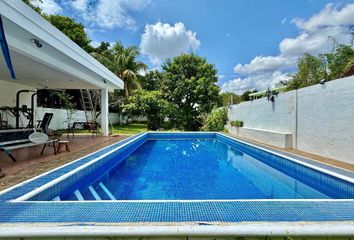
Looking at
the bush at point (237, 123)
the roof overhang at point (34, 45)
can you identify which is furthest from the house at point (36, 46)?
the bush at point (237, 123)

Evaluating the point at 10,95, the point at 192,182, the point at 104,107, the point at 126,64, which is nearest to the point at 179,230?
the point at 192,182

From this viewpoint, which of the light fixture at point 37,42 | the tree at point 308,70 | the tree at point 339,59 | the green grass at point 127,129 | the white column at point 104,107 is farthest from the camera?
the green grass at point 127,129

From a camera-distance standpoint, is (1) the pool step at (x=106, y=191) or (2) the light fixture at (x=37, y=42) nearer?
(1) the pool step at (x=106, y=191)

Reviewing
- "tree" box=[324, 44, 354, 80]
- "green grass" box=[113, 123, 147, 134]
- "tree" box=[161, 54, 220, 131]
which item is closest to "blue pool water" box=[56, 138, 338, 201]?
"tree" box=[324, 44, 354, 80]

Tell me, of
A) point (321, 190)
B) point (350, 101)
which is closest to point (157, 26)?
point (350, 101)

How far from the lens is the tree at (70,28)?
70.9 feet

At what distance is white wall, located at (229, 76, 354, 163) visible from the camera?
594cm

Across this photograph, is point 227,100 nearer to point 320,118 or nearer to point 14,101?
point 320,118

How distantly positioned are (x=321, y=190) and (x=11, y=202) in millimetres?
5299

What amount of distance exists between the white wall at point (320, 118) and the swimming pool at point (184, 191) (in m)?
1.16

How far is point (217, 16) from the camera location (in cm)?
1487

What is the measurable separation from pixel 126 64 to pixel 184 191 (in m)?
21.3

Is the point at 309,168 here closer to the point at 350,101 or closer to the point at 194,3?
the point at 350,101

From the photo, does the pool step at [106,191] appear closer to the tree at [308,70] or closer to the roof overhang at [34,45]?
the roof overhang at [34,45]
